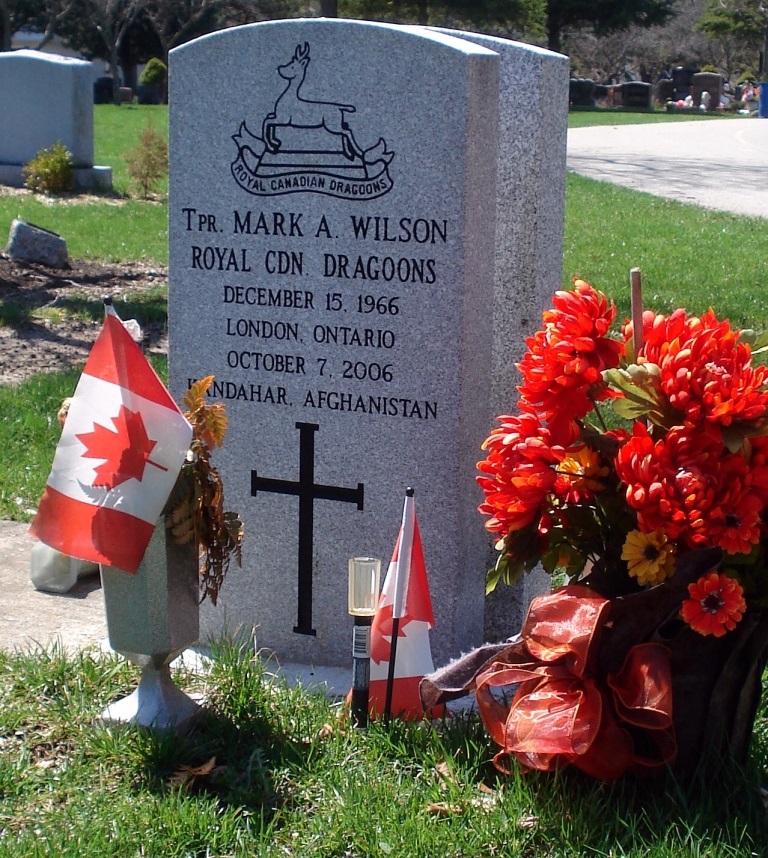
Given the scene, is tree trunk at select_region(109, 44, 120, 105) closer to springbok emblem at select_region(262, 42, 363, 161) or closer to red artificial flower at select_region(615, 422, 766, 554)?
springbok emblem at select_region(262, 42, 363, 161)

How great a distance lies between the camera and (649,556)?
2.79 m

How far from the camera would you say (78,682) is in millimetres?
3541

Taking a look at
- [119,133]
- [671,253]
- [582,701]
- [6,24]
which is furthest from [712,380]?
[6,24]

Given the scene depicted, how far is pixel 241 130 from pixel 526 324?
3.51 ft

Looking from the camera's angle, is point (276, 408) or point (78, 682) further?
point (276, 408)

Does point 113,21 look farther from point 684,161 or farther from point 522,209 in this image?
point 522,209

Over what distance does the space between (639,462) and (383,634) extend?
39.4 inches

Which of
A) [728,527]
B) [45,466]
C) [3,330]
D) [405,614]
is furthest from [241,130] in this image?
[3,330]

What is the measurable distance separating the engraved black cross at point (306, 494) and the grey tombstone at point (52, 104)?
563 inches

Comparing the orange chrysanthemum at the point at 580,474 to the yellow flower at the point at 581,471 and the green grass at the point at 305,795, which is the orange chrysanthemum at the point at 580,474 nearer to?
the yellow flower at the point at 581,471

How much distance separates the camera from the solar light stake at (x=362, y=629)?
331 cm

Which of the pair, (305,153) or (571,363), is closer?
(571,363)

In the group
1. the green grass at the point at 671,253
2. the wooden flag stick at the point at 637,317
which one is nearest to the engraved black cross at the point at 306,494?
the wooden flag stick at the point at 637,317

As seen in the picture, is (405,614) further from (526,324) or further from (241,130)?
(241,130)
